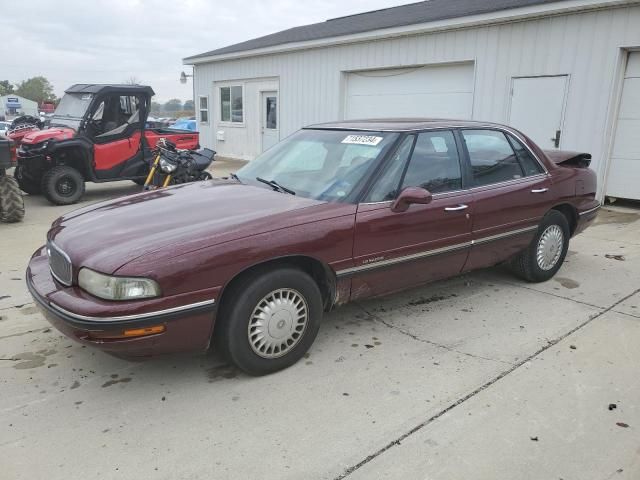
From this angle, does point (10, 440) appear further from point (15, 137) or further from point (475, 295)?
point (15, 137)

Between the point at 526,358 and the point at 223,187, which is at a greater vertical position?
the point at 223,187

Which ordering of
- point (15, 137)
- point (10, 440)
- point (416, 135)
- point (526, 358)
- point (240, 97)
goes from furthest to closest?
point (240, 97) < point (15, 137) < point (416, 135) < point (526, 358) < point (10, 440)

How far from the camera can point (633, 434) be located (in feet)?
8.66

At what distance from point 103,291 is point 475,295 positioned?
3.17 meters

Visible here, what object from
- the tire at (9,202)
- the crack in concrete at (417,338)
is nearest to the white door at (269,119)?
the tire at (9,202)

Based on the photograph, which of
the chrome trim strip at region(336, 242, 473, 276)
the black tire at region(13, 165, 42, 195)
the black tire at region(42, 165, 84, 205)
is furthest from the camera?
the black tire at region(13, 165, 42, 195)

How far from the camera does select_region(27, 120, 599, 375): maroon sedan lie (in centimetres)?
272

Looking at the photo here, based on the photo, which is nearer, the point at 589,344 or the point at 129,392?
the point at 129,392

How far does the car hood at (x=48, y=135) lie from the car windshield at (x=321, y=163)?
602 centimetres

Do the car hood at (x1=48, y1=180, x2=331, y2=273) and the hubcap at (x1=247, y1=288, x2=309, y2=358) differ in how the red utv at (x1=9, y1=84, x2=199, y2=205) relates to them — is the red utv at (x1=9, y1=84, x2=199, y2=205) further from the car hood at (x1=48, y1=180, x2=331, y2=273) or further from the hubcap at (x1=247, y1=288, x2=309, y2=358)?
the hubcap at (x1=247, y1=288, x2=309, y2=358)

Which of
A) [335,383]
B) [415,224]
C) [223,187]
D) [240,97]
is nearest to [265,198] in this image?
[223,187]

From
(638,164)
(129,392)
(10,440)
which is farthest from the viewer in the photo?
(638,164)

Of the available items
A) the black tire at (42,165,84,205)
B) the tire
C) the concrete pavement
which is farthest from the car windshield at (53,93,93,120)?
the concrete pavement

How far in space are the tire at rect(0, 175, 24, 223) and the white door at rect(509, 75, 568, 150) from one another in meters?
8.00
